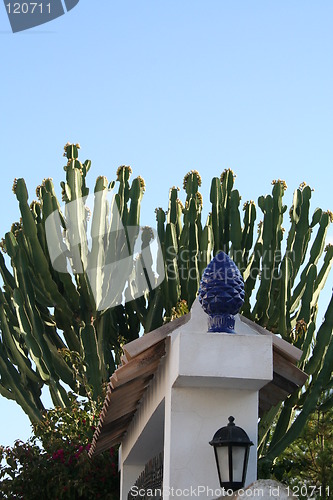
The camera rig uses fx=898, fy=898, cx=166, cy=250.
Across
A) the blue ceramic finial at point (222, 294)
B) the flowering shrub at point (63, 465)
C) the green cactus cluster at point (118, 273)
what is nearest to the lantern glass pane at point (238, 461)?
the blue ceramic finial at point (222, 294)

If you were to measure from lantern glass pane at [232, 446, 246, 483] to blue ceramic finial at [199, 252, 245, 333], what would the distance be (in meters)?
0.69

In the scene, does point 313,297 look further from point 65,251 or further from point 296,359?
point 296,359

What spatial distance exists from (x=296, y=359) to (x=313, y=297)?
6271 millimetres

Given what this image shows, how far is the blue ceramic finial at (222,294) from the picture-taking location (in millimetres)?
5055

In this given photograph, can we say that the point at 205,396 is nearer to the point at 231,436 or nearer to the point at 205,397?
the point at 205,397

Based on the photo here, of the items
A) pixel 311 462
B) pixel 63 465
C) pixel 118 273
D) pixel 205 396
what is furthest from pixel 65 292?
pixel 205 396

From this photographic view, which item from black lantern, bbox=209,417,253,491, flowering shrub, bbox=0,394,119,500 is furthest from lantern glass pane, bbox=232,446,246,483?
flowering shrub, bbox=0,394,119,500

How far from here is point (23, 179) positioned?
40.1ft

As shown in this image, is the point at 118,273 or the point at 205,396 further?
the point at 118,273

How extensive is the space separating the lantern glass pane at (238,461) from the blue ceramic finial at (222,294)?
2.27ft

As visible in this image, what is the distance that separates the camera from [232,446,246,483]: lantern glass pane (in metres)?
4.70

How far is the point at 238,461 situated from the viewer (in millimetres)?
4723

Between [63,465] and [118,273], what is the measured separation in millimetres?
2966

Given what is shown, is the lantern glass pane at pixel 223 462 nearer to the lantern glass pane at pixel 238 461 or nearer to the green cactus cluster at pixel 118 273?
the lantern glass pane at pixel 238 461
